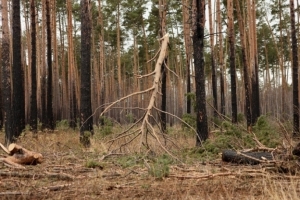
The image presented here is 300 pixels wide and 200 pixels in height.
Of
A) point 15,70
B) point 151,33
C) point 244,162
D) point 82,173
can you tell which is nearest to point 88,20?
point 15,70

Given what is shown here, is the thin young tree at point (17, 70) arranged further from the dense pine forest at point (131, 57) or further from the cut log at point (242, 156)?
the cut log at point (242, 156)

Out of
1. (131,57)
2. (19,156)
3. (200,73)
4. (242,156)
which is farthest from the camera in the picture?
(131,57)

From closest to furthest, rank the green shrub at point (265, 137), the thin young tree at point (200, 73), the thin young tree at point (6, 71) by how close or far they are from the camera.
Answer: the green shrub at point (265, 137) → the thin young tree at point (200, 73) → the thin young tree at point (6, 71)

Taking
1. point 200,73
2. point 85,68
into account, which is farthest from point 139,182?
point 85,68

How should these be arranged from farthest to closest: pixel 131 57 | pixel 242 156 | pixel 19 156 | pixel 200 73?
pixel 131 57 → pixel 200 73 → pixel 19 156 → pixel 242 156

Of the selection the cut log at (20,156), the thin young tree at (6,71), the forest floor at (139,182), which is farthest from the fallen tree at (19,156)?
the thin young tree at (6,71)

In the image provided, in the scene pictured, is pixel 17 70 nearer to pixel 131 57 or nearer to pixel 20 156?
pixel 20 156

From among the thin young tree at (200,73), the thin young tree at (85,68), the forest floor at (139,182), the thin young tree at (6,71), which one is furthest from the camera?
the thin young tree at (6,71)

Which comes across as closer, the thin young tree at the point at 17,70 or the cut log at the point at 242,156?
the cut log at the point at 242,156

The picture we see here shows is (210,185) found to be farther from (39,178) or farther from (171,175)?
(39,178)

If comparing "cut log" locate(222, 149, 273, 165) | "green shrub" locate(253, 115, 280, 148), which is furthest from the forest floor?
"green shrub" locate(253, 115, 280, 148)

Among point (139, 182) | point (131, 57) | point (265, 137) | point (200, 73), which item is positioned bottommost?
point (139, 182)

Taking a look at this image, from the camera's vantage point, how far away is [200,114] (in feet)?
26.4

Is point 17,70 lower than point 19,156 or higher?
higher
